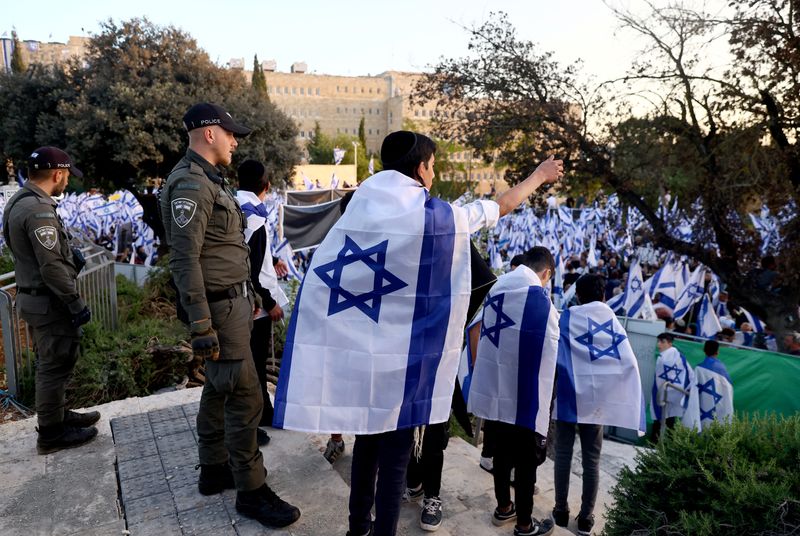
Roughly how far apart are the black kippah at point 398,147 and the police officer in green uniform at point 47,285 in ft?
7.01

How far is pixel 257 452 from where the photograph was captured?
2.82 m

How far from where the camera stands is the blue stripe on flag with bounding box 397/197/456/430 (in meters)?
2.27

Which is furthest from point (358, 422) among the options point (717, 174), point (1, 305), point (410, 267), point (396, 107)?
point (396, 107)

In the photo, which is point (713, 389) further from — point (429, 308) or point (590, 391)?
point (429, 308)

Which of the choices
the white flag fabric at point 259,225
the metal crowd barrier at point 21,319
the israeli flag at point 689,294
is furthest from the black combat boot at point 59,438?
the israeli flag at point 689,294

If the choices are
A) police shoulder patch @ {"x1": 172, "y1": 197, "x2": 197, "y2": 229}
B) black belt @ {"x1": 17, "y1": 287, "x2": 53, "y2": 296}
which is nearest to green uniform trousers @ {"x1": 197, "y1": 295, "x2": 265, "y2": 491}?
police shoulder patch @ {"x1": 172, "y1": 197, "x2": 197, "y2": 229}

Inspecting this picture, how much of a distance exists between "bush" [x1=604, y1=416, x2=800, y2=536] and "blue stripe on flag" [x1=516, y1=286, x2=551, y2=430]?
902 mm

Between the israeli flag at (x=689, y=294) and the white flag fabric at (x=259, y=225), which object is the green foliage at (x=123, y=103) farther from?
the israeli flag at (x=689, y=294)

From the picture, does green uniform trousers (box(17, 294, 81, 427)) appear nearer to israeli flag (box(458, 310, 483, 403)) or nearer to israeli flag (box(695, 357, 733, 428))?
israeli flag (box(458, 310, 483, 403))

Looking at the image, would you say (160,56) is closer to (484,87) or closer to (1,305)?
(484,87)

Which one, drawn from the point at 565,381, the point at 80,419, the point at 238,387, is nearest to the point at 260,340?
the point at 238,387

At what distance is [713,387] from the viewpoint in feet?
21.3

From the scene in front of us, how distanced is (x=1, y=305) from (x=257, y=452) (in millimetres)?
2746

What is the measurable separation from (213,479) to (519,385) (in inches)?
70.0
